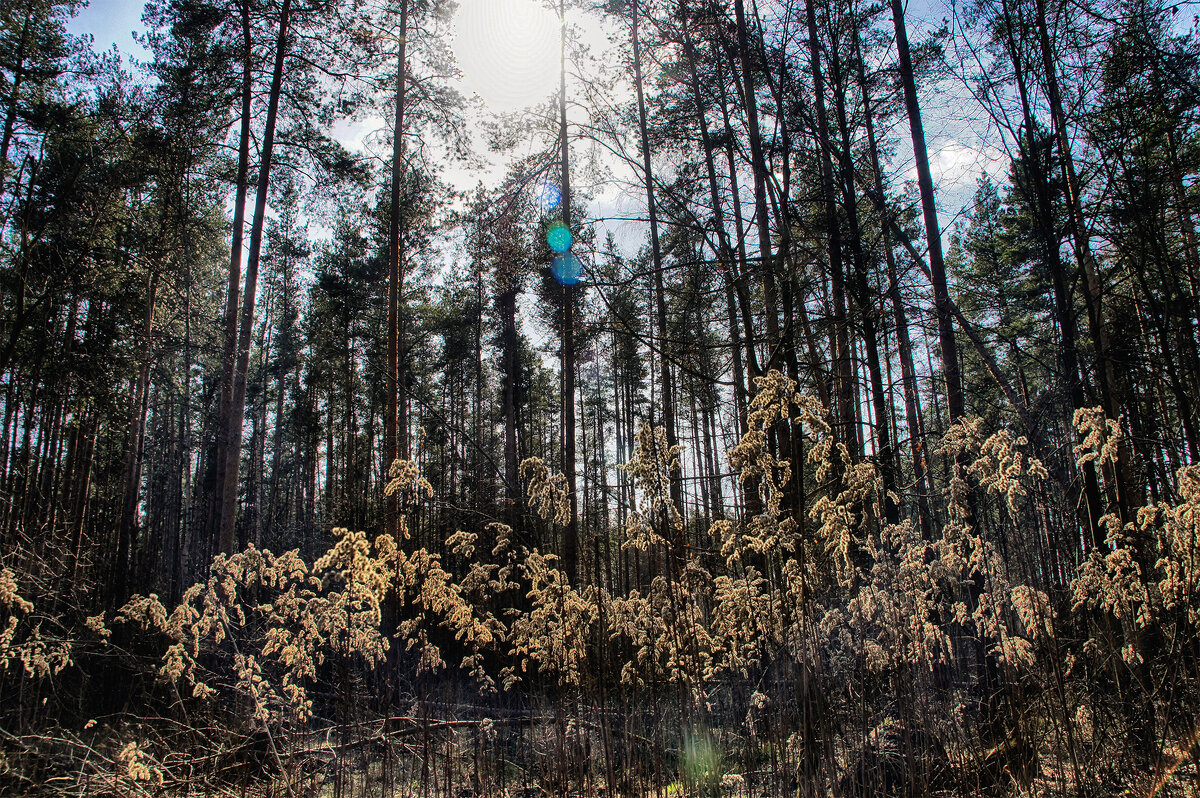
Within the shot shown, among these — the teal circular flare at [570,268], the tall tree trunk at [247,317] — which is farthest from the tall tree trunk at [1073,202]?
the tall tree trunk at [247,317]

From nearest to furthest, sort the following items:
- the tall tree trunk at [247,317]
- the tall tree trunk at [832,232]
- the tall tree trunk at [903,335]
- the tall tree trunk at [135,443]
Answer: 1. the tall tree trunk at [903,335]
2. the tall tree trunk at [832,232]
3. the tall tree trunk at [247,317]
4. the tall tree trunk at [135,443]

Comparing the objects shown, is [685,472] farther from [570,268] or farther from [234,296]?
[234,296]

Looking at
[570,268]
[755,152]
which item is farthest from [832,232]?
[570,268]

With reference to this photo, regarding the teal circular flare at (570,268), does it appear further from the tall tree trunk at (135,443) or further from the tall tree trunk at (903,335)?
the tall tree trunk at (135,443)

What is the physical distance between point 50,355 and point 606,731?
1117 cm

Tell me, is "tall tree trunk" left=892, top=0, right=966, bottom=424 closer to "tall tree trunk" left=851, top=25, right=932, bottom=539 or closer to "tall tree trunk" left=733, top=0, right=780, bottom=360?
"tall tree trunk" left=851, top=25, right=932, bottom=539

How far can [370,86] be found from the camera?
10000 mm

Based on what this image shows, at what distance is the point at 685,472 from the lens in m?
7.89

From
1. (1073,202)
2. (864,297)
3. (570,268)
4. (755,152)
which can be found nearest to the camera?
(1073,202)

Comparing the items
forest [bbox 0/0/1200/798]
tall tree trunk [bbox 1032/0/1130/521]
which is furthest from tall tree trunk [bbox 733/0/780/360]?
tall tree trunk [bbox 1032/0/1130/521]

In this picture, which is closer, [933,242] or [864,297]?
[864,297]

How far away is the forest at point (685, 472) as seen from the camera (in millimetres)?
2924

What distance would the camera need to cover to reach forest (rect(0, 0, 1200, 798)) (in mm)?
2924

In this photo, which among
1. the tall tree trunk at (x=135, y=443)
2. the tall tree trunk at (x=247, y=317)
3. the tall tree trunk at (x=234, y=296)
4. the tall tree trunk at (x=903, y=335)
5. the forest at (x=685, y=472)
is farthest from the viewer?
the tall tree trunk at (x=135, y=443)
